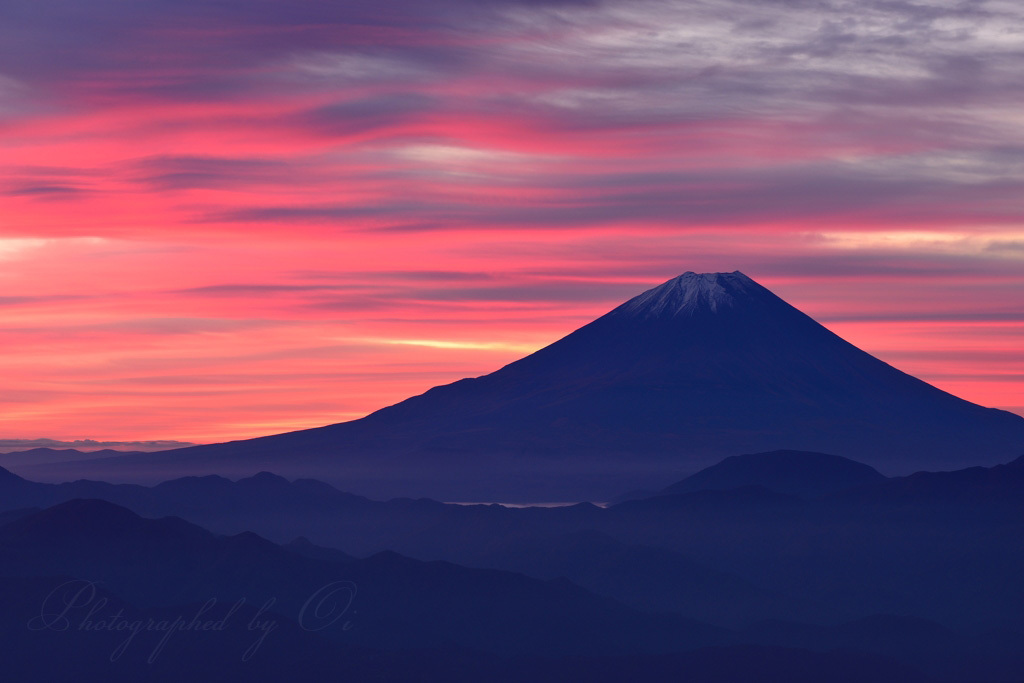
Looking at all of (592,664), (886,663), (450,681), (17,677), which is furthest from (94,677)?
(886,663)

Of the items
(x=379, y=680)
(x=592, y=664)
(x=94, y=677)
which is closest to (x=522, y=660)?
(x=592, y=664)

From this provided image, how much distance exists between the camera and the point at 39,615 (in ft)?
629

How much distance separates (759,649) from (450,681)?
39424 millimetres

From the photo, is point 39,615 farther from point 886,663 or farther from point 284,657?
point 886,663

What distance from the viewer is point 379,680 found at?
183625 mm

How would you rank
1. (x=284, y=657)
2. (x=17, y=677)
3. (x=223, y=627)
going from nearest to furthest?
1. (x=17, y=677)
2. (x=284, y=657)
3. (x=223, y=627)

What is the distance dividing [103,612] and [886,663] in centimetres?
9703

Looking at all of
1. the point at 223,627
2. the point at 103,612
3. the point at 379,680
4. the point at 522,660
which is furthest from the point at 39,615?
the point at 522,660

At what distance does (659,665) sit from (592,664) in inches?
333

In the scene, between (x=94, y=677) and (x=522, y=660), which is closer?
(x=94, y=677)

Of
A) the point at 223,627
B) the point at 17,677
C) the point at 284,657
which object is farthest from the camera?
the point at 223,627

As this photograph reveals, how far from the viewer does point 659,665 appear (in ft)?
625

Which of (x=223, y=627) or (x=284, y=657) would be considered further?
(x=223, y=627)

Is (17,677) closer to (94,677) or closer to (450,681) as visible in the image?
(94,677)
